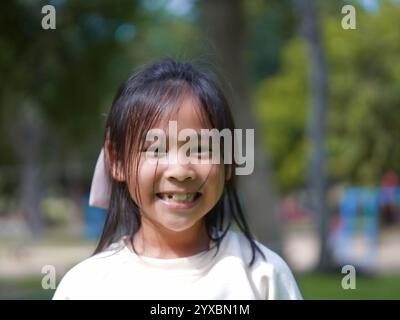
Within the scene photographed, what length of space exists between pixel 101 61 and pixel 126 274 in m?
7.31

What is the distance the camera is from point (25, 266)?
1277cm

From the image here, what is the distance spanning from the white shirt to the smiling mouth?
13cm

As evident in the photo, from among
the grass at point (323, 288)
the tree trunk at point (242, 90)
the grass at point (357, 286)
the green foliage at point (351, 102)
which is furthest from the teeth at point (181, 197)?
the green foliage at point (351, 102)

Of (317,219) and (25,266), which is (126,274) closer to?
(317,219)

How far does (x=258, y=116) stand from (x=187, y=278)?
11832mm

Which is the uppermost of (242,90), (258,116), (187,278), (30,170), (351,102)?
(351,102)

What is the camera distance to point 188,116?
1.41m

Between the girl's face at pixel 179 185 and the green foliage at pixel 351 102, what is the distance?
33.9 feet

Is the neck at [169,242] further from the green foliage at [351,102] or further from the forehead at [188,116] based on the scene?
the green foliage at [351,102]

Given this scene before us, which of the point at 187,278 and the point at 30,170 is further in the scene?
the point at 30,170

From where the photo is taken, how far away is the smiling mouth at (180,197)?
1379mm

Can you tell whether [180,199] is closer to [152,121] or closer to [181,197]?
[181,197]

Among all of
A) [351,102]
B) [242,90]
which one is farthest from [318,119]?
[351,102]

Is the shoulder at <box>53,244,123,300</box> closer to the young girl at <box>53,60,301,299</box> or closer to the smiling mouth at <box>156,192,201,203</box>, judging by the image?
the young girl at <box>53,60,301,299</box>
